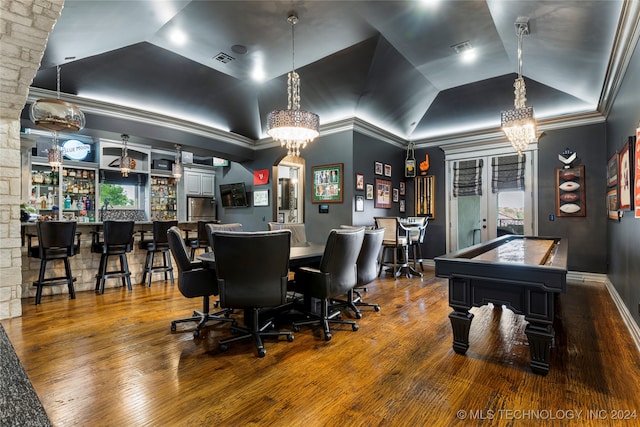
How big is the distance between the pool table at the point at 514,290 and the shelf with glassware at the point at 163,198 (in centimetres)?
769

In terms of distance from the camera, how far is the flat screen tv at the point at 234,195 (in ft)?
25.3

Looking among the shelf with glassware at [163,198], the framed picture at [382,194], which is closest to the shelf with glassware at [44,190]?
the shelf with glassware at [163,198]

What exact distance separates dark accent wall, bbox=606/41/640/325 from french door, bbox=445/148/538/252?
5.01 ft

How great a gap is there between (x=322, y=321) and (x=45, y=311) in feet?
10.7

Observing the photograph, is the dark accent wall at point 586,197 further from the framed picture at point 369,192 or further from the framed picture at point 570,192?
the framed picture at point 369,192

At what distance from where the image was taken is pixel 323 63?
4.72 metres

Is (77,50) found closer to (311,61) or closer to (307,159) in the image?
(311,61)

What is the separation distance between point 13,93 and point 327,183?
439cm

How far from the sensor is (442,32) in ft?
13.1

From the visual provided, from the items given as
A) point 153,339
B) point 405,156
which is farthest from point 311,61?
point 153,339

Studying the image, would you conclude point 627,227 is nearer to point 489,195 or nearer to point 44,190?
point 489,195

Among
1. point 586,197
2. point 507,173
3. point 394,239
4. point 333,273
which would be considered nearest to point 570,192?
point 586,197

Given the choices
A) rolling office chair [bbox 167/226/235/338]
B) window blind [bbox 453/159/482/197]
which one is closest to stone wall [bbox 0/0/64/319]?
rolling office chair [bbox 167/226/235/338]

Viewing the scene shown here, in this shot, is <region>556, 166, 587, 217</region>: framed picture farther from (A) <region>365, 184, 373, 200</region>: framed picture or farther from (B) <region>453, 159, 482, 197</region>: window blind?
(A) <region>365, 184, 373, 200</region>: framed picture
